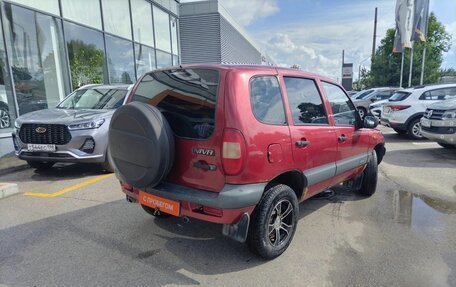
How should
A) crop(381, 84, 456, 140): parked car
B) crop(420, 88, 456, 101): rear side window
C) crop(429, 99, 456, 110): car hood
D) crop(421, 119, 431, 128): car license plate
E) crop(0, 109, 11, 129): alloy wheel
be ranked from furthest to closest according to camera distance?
crop(420, 88, 456, 101): rear side window
crop(381, 84, 456, 140): parked car
crop(0, 109, 11, 129): alloy wheel
crop(421, 119, 431, 128): car license plate
crop(429, 99, 456, 110): car hood

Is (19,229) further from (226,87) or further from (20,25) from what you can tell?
(20,25)

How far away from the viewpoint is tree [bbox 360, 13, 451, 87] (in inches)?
1299

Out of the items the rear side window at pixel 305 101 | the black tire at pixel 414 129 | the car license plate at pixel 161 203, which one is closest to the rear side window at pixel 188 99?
the car license plate at pixel 161 203

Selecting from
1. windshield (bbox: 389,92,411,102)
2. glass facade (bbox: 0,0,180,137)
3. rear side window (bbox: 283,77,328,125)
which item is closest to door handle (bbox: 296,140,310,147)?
rear side window (bbox: 283,77,328,125)

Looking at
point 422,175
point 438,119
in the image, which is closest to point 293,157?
point 422,175

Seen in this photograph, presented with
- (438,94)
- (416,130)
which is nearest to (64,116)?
(416,130)

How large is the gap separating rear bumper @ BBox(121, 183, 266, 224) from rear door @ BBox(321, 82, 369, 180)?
1.57 m

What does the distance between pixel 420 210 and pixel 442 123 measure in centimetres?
398

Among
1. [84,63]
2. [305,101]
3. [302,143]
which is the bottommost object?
[302,143]

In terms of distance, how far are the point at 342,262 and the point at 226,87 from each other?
1.98 metres

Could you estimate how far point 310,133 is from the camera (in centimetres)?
332

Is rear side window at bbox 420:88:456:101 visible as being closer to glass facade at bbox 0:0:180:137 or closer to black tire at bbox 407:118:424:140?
black tire at bbox 407:118:424:140

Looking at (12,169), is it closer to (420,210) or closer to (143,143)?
(143,143)

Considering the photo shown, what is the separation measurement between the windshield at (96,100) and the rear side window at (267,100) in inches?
171
